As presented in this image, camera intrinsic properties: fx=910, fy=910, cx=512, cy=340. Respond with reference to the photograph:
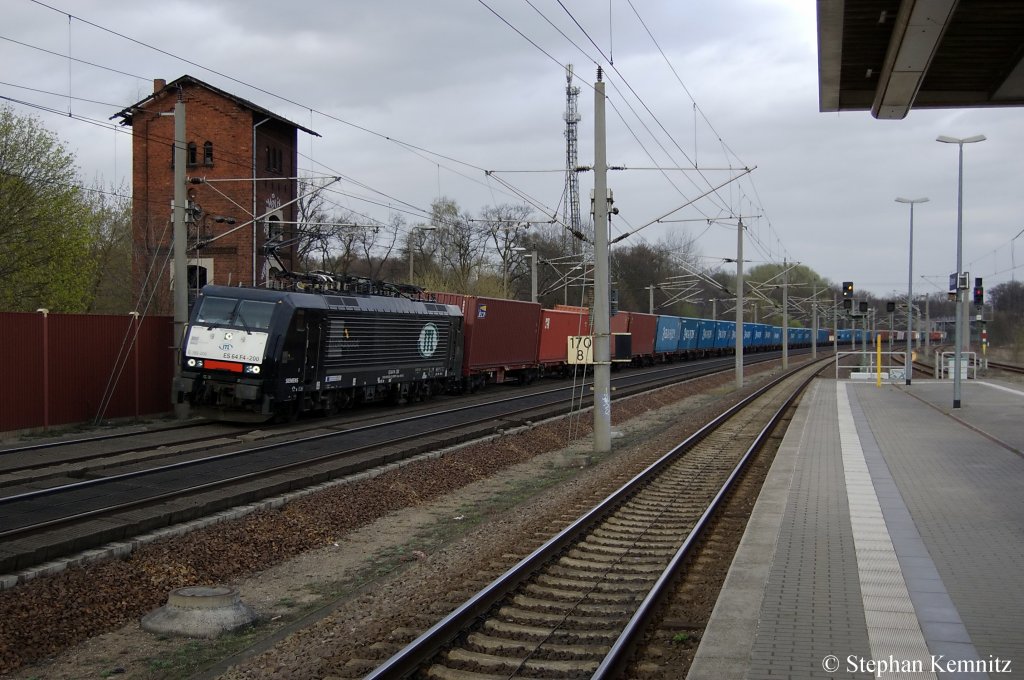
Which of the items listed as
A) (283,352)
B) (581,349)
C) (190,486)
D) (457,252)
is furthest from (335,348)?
(457,252)

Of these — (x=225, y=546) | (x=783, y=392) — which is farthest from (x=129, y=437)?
(x=783, y=392)

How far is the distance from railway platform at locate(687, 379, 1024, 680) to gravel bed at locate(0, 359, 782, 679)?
2432 millimetres

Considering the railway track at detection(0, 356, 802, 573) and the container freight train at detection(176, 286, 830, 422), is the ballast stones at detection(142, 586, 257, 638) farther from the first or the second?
the container freight train at detection(176, 286, 830, 422)

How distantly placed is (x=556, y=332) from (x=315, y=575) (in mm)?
29720

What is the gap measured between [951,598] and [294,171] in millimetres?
43348

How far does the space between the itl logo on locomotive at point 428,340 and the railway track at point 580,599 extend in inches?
523

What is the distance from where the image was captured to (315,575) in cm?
945

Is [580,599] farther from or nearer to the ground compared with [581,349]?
nearer to the ground

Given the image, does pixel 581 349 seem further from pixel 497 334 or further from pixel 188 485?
pixel 497 334

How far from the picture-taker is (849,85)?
1082cm

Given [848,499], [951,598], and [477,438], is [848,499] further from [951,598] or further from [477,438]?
[477,438]

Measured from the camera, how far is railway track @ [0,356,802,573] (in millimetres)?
9273

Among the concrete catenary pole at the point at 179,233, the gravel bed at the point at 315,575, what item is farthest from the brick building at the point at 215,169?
the gravel bed at the point at 315,575

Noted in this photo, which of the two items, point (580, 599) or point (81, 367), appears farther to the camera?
point (81, 367)
